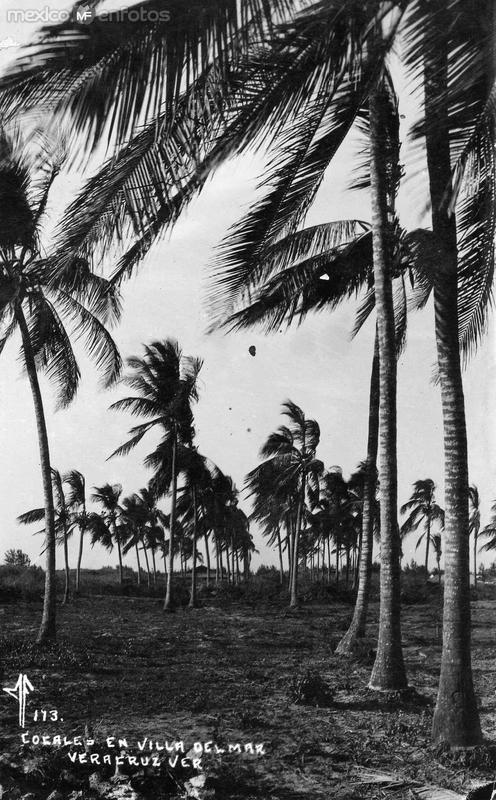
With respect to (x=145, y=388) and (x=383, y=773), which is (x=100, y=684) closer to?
(x=383, y=773)

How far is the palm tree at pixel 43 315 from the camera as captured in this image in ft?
35.9

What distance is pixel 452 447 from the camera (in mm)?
5941

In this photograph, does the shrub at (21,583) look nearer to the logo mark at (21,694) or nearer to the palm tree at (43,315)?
the palm tree at (43,315)

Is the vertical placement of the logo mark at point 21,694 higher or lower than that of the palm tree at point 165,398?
lower

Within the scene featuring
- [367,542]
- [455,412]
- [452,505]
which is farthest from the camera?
[367,542]

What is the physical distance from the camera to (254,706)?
741 centimetres

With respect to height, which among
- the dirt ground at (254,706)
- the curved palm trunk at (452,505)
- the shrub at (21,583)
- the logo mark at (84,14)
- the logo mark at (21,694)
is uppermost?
the logo mark at (84,14)

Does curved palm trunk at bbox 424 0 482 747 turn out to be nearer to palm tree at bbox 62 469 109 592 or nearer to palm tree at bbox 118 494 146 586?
palm tree at bbox 62 469 109 592

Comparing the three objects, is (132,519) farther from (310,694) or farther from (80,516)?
(310,694)

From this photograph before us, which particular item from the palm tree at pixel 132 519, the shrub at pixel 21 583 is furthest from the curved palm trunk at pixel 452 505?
the palm tree at pixel 132 519

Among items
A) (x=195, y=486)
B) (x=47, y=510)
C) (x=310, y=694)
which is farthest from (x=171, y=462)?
(x=310, y=694)

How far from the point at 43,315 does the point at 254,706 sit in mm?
8143

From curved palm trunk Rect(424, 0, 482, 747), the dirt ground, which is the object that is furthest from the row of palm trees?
curved palm trunk Rect(424, 0, 482, 747)

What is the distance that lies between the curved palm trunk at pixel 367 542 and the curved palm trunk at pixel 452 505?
568 cm
